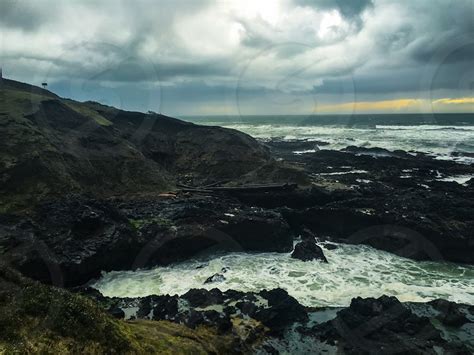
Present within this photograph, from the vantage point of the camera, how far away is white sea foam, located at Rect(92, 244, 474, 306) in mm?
19188

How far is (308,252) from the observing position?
77.0 feet

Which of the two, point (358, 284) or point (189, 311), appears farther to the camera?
point (358, 284)

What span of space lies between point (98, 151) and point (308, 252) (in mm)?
20208

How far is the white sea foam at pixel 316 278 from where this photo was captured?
1919 centimetres

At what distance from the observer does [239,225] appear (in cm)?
2514

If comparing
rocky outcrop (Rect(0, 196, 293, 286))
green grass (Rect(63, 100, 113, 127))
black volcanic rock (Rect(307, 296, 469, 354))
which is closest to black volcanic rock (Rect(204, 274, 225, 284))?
rocky outcrop (Rect(0, 196, 293, 286))

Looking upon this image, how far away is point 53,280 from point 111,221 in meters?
4.68

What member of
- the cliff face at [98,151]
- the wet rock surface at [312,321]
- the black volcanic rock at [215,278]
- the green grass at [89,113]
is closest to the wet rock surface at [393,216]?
the wet rock surface at [312,321]

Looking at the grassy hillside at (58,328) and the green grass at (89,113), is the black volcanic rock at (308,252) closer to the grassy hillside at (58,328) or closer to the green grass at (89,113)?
the grassy hillside at (58,328)

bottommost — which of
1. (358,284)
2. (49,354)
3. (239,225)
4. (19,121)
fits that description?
(358,284)

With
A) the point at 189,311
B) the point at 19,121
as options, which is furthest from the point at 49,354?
the point at 19,121

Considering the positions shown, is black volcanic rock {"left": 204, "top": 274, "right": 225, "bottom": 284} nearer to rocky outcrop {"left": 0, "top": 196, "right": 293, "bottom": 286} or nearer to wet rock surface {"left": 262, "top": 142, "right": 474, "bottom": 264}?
rocky outcrop {"left": 0, "top": 196, "right": 293, "bottom": 286}

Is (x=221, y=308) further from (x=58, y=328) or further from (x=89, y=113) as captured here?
(x=89, y=113)

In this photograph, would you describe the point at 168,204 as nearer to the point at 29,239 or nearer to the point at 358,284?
the point at 29,239
